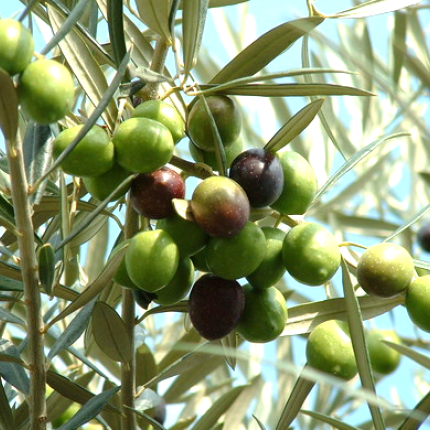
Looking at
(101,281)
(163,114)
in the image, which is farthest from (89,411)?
(163,114)

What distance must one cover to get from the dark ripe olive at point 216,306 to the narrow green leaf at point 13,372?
0.27m

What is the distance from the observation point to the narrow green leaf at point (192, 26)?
1.15 m

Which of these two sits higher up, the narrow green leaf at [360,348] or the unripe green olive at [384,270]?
the unripe green olive at [384,270]

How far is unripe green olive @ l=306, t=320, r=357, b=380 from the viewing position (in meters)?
1.19

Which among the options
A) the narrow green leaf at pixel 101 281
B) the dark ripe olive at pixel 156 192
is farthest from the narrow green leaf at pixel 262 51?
the narrow green leaf at pixel 101 281

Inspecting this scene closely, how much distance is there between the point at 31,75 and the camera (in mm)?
944

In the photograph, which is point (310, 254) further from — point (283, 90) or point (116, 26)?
point (116, 26)

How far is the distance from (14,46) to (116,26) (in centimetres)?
26

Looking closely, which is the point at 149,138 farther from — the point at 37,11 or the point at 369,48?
the point at 369,48

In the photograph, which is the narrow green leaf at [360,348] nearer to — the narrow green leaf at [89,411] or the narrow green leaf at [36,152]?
the narrow green leaf at [89,411]

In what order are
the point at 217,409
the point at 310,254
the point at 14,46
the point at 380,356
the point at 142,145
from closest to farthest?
the point at 14,46
the point at 142,145
the point at 310,254
the point at 217,409
the point at 380,356

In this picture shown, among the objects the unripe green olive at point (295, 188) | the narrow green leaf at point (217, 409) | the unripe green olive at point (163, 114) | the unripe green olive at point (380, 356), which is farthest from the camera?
the unripe green olive at point (380, 356)

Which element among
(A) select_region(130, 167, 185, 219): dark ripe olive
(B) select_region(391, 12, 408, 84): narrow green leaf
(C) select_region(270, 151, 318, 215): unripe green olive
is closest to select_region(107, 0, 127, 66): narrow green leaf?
(A) select_region(130, 167, 185, 219): dark ripe olive

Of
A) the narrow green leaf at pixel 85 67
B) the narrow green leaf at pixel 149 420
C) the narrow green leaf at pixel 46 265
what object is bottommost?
the narrow green leaf at pixel 149 420
